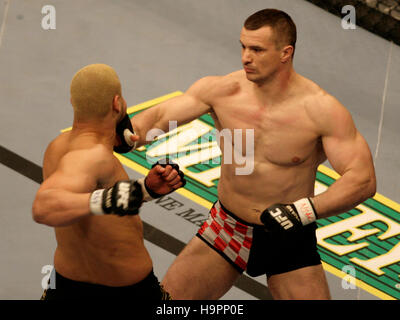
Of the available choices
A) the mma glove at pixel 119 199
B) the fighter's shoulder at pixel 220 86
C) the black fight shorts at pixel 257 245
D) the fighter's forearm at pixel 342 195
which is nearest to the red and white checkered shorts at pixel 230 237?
the black fight shorts at pixel 257 245

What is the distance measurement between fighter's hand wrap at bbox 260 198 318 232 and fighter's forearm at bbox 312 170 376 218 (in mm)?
50

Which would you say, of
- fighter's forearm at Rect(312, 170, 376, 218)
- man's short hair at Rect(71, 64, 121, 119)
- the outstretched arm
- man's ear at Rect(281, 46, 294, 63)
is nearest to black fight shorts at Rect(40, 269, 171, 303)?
the outstretched arm

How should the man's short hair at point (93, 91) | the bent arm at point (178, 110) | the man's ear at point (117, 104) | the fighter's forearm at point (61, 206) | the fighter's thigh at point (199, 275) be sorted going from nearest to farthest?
1. the fighter's forearm at point (61, 206)
2. the man's short hair at point (93, 91)
3. the man's ear at point (117, 104)
4. the bent arm at point (178, 110)
5. the fighter's thigh at point (199, 275)

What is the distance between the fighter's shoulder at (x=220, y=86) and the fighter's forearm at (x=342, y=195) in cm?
84

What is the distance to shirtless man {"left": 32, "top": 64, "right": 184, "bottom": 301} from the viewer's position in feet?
13.8

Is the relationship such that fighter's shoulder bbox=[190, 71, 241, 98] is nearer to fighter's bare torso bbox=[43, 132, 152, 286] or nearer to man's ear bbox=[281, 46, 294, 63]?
man's ear bbox=[281, 46, 294, 63]

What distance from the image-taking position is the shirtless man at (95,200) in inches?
166

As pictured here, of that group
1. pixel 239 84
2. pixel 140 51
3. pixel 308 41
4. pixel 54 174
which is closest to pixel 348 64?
pixel 308 41

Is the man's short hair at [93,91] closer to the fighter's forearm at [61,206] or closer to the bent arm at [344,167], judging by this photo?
the fighter's forearm at [61,206]

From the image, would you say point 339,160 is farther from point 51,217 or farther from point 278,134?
point 51,217

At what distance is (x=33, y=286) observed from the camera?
20.6ft

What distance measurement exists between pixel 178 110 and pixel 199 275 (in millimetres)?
981

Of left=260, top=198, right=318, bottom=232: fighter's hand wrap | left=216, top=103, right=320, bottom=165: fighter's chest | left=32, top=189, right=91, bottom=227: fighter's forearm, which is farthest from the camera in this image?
left=216, top=103, right=320, bottom=165: fighter's chest

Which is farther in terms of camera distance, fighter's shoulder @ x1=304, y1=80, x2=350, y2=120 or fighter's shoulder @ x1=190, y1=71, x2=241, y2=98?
fighter's shoulder @ x1=190, y1=71, x2=241, y2=98
